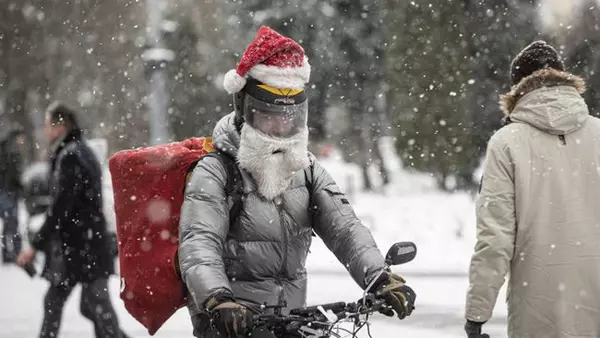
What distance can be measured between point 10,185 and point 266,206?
1252cm

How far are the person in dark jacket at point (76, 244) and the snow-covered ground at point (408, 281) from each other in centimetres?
250

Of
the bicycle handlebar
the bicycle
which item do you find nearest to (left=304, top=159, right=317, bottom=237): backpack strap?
the bicycle

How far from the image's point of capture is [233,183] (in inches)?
163

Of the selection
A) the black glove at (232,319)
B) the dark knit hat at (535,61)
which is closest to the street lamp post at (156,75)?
the dark knit hat at (535,61)

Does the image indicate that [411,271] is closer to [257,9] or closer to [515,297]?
[515,297]

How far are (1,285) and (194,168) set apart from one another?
36.3ft

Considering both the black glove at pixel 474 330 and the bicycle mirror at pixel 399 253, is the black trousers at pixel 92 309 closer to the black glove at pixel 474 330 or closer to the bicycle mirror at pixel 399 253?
the black glove at pixel 474 330

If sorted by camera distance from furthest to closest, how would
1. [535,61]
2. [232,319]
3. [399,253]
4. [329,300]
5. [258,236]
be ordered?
[329,300], [535,61], [258,236], [399,253], [232,319]

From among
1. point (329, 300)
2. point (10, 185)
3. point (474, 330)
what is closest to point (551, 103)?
point (474, 330)

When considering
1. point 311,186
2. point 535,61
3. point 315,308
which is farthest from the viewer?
point 535,61

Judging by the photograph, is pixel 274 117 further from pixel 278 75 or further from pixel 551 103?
pixel 551 103

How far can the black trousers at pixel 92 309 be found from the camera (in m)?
7.68

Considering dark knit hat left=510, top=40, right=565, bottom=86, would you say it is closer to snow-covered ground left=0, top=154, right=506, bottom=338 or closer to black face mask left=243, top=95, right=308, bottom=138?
black face mask left=243, top=95, right=308, bottom=138

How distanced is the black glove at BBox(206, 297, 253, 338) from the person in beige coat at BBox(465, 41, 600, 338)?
1.32 m
